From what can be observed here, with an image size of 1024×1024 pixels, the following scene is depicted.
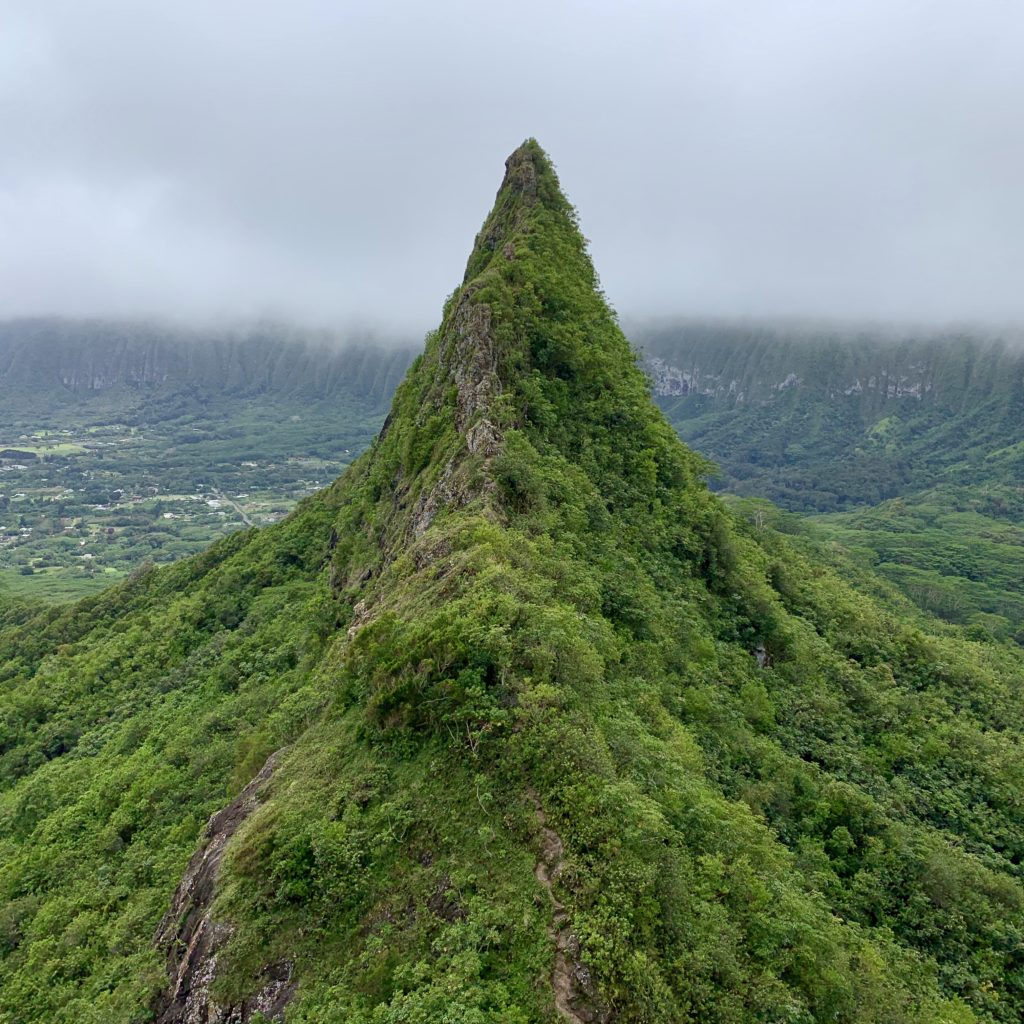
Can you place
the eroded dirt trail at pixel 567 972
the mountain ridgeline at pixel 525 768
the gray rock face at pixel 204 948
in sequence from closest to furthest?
1. the eroded dirt trail at pixel 567 972
2. the mountain ridgeline at pixel 525 768
3. the gray rock face at pixel 204 948

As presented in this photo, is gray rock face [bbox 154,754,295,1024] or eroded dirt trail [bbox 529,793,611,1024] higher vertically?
eroded dirt trail [bbox 529,793,611,1024]

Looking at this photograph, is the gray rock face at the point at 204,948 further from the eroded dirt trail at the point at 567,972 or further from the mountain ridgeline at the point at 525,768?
the eroded dirt trail at the point at 567,972

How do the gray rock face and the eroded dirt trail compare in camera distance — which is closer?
the eroded dirt trail

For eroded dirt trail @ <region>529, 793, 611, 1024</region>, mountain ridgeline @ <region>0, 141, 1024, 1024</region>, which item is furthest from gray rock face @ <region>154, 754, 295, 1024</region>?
eroded dirt trail @ <region>529, 793, 611, 1024</region>

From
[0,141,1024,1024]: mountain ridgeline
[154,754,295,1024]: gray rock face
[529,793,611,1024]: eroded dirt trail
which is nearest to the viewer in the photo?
[529,793,611,1024]: eroded dirt trail

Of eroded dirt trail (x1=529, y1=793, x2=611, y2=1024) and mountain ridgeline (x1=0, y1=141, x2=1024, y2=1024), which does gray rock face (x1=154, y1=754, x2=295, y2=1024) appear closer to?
mountain ridgeline (x1=0, y1=141, x2=1024, y2=1024)

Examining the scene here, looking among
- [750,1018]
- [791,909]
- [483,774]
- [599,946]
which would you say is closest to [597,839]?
[599,946]

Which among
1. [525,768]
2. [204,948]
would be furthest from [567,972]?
[204,948]

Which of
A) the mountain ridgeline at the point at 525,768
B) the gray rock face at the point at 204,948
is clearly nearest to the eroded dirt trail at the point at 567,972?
the mountain ridgeline at the point at 525,768

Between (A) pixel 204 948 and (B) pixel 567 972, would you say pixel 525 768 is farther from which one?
(A) pixel 204 948
